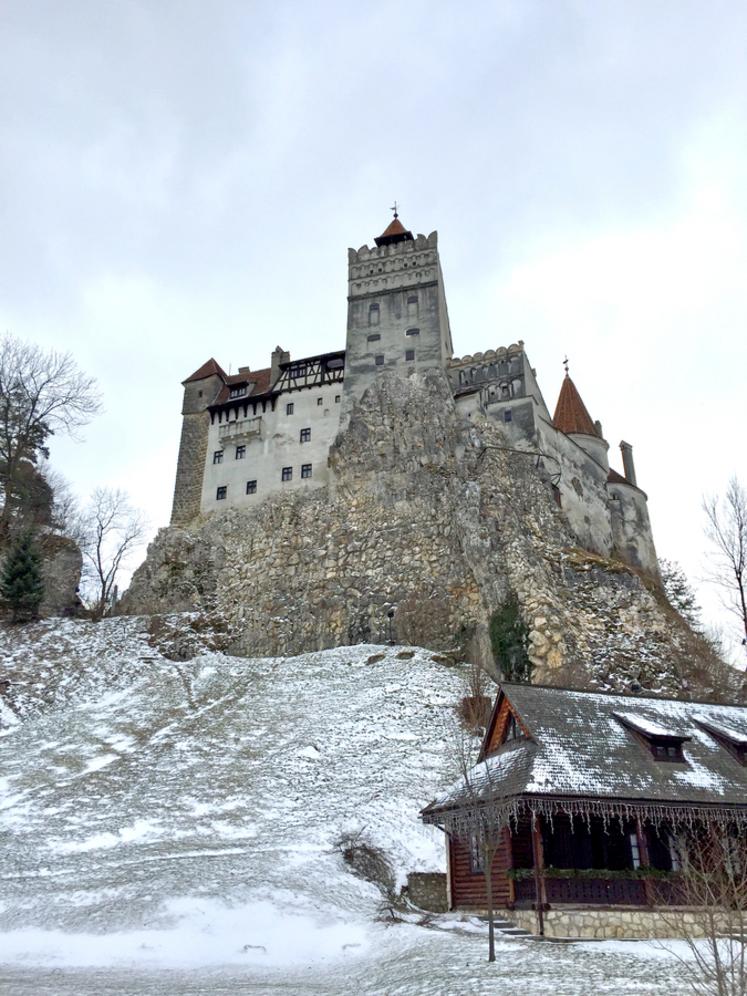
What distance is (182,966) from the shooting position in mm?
17359

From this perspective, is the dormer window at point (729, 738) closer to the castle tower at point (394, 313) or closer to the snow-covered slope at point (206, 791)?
the snow-covered slope at point (206, 791)

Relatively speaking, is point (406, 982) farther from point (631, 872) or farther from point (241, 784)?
point (241, 784)

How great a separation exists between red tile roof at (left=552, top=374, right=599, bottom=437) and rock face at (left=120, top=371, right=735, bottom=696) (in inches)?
319

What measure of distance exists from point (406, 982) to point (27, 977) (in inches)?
279

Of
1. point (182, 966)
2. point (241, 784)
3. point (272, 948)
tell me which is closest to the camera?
point (182, 966)

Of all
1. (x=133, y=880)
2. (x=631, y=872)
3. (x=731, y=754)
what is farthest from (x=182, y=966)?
(x=731, y=754)

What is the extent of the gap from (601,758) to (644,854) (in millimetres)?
2401

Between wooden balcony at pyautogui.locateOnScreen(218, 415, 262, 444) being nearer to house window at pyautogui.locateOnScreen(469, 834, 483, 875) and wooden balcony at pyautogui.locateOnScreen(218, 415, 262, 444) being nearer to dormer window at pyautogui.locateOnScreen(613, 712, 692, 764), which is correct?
house window at pyautogui.locateOnScreen(469, 834, 483, 875)

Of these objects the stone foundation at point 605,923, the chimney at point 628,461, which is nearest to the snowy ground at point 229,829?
the stone foundation at point 605,923

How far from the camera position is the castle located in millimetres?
52750

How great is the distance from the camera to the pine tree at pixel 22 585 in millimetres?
46031


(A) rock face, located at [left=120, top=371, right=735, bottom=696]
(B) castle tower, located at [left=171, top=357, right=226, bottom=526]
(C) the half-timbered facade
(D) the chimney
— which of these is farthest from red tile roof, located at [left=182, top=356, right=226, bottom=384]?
(C) the half-timbered facade

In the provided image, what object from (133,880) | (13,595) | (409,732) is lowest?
(133,880)

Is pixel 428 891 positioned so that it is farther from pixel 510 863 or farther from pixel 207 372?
pixel 207 372
